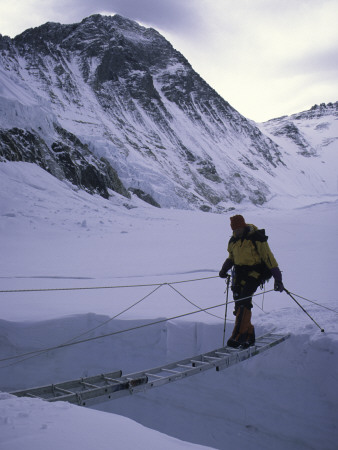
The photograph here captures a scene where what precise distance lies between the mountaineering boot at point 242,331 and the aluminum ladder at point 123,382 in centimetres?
7

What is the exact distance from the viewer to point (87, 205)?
17.5 meters

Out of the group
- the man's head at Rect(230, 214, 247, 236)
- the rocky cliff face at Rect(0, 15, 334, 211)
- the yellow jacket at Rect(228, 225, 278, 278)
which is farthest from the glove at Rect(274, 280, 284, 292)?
the rocky cliff face at Rect(0, 15, 334, 211)

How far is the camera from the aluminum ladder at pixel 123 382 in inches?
127

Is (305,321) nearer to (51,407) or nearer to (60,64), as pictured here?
(51,407)

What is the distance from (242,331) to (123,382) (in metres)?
1.51

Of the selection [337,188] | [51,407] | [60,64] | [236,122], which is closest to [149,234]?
[51,407]

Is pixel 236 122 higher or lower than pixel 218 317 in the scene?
higher

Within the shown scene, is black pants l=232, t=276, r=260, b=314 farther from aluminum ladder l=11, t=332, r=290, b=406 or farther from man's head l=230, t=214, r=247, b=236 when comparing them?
man's head l=230, t=214, r=247, b=236

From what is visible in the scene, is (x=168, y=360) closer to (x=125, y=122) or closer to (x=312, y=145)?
(x=125, y=122)

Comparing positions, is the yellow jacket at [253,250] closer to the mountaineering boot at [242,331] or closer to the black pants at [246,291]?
the black pants at [246,291]

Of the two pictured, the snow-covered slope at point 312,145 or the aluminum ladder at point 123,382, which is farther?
the snow-covered slope at point 312,145

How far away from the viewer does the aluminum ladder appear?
127 inches

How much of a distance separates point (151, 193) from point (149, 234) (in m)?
18.0

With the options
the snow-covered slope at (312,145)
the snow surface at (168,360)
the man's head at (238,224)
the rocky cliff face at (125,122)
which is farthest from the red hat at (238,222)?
the snow-covered slope at (312,145)
